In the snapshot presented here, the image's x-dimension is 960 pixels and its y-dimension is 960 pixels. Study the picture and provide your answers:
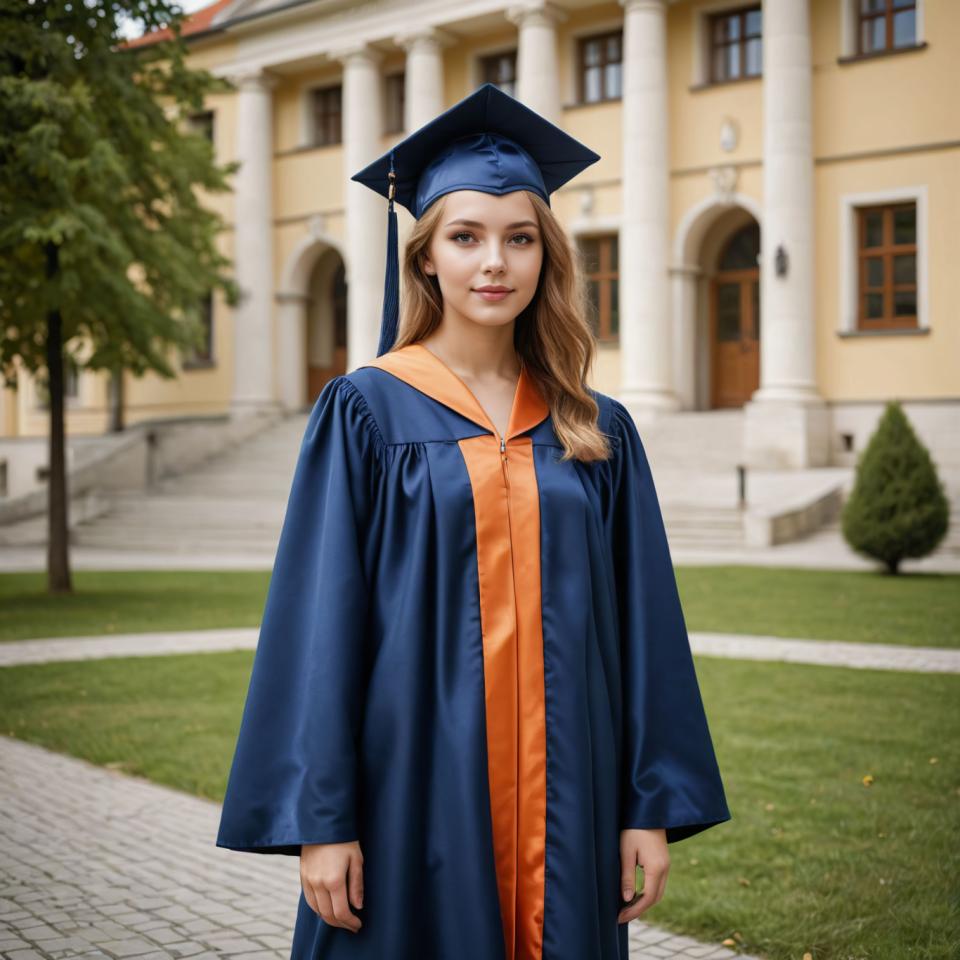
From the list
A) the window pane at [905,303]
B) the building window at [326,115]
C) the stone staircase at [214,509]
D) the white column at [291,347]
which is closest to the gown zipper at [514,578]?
the stone staircase at [214,509]

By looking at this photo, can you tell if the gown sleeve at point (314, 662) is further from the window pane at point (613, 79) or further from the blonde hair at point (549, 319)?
the window pane at point (613, 79)

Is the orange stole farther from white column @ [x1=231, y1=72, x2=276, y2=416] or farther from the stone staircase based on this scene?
white column @ [x1=231, y1=72, x2=276, y2=416]

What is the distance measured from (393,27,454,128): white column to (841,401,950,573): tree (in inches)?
648

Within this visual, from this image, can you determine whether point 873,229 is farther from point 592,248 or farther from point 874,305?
point 592,248

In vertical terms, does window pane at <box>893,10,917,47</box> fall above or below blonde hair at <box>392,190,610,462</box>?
above

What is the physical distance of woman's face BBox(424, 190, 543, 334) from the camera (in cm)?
251

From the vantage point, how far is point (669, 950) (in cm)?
417

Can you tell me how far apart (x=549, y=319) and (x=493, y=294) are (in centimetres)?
22

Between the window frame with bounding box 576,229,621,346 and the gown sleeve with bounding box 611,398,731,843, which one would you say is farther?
the window frame with bounding box 576,229,621,346

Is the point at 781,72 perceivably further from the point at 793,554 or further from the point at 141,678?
the point at 141,678

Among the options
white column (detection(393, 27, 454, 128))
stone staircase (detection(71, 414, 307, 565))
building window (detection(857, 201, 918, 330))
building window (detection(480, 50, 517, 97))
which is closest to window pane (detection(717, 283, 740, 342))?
building window (detection(857, 201, 918, 330))

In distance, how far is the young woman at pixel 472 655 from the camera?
2.29m

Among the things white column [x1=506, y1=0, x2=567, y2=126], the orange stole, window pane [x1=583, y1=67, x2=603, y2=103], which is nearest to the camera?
the orange stole

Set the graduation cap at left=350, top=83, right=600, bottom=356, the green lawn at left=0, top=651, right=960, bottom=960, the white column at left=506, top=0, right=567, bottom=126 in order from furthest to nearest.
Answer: the white column at left=506, top=0, right=567, bottom=126 → the green lawn at left=0, top=651, right=960, bottom=960 → the graduation cap at left=350, top=83, right=600, bottom=356
